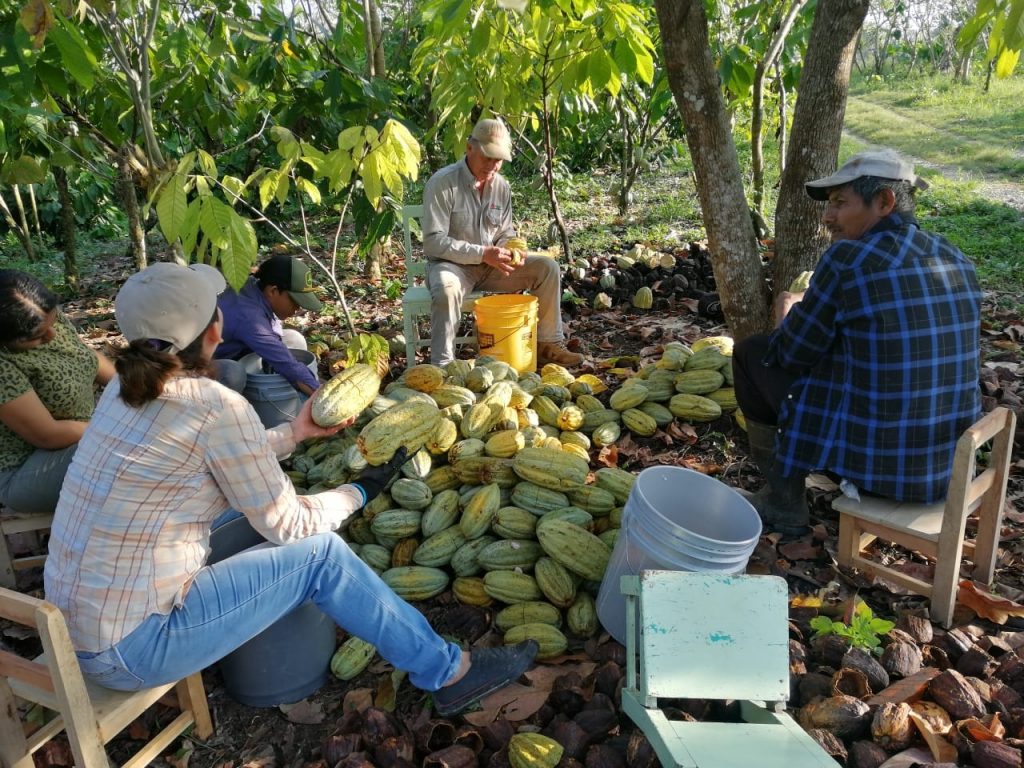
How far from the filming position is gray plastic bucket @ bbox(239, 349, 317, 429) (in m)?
4.01

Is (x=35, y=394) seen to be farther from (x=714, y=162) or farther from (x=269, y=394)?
(x=714, y=162)

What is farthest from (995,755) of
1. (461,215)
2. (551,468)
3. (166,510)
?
(461,215)

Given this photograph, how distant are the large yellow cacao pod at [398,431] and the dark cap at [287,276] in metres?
1.00

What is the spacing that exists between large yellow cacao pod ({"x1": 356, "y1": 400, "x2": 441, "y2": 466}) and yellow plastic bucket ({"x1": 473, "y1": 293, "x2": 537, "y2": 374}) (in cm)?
123

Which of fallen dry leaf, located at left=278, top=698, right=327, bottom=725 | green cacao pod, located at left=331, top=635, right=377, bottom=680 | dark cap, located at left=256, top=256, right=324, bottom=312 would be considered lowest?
fallen dry leaf, located at left=278, top=698, right=327, bottom=725

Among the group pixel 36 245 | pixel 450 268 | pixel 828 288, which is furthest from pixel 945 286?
pixel 36 245

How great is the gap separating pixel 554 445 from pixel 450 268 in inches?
83.2

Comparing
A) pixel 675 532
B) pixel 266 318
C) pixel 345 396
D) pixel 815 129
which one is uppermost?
pixel 815 129

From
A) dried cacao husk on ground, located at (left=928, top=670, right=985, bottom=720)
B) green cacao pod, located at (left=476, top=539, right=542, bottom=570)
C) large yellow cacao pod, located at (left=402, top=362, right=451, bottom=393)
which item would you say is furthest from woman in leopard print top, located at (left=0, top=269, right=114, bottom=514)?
dried cacao husk on ground, located at (left=928, top=670, right=985, bottom=720)

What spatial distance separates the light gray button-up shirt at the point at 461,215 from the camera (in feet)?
17.2

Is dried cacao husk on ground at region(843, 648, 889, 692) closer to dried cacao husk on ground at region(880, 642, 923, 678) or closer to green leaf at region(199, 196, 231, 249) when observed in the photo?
dried cacao husk on ground at region(880, 642, 923, 678)

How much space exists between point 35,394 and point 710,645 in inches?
106

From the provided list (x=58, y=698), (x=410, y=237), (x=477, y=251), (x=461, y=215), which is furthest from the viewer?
(x=410, y=237)

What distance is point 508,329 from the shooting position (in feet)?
15.4
